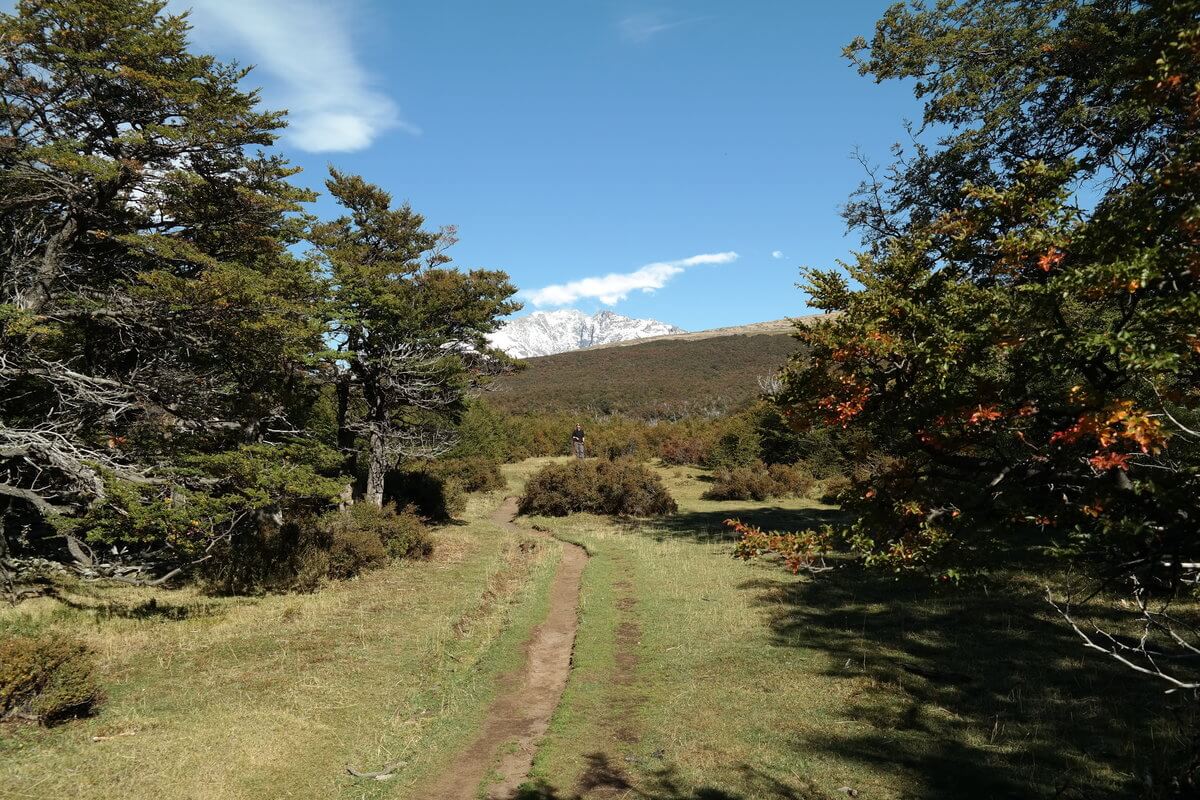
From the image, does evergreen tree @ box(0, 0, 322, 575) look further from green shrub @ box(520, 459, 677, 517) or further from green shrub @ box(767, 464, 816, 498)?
green shrub @ box(767, 464, 816, 498)

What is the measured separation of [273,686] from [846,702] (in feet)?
26.6

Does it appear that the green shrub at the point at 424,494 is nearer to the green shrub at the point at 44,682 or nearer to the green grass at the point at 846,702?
the green grass at the point at 846,702

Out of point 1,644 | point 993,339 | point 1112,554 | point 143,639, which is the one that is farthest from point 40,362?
point 1112,554

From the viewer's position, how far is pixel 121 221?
1280 cm

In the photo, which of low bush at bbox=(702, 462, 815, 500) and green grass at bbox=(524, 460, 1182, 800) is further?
low bush at bbox=(702, 462, 815, 500)

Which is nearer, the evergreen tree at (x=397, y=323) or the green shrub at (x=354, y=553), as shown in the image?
the green shrub at (x=354, y=553)

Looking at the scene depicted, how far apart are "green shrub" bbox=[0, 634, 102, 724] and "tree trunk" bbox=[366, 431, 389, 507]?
43.6ft

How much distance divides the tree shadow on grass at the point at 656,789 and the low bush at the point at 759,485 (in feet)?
80.9

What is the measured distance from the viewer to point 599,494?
27.3 meters

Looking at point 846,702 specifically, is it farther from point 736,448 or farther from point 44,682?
point 736,448

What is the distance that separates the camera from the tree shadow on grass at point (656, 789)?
20.3 feet

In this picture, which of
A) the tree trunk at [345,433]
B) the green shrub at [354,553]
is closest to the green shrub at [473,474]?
the tree trunk at [345,433]

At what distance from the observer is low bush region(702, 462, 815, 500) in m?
30.6

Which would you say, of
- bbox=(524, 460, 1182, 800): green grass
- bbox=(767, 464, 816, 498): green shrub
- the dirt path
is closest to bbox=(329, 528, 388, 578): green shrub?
the dirt path
